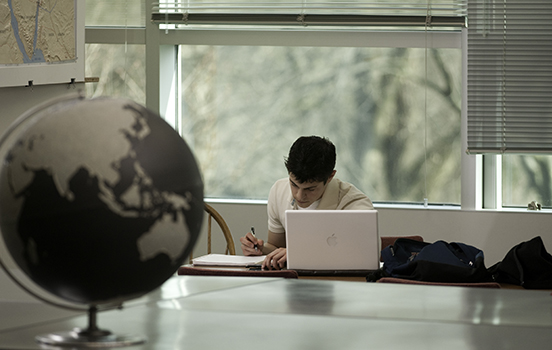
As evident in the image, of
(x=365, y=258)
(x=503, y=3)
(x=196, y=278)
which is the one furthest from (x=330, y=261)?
(x=503, y=3)

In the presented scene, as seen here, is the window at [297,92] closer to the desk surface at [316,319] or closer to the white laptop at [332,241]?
the white laptop at [332,241]

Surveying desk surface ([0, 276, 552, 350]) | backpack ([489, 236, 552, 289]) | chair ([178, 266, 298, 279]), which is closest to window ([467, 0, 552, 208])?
backpack ([489, 236, 552, 289])

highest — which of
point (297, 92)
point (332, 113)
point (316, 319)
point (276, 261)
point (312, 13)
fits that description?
point (312, 13)

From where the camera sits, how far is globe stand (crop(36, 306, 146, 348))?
0.78m

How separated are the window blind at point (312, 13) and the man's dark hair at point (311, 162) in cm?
158

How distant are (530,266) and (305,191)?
1083 millimetres

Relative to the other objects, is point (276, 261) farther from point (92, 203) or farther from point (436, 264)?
point (92, 203)

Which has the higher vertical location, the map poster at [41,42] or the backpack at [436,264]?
the map poster at [41,42]

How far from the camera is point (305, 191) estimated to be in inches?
127

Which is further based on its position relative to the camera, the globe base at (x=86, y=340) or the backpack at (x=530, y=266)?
the backpack at (x=530, y=266)

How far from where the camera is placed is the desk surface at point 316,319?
2.74 ft

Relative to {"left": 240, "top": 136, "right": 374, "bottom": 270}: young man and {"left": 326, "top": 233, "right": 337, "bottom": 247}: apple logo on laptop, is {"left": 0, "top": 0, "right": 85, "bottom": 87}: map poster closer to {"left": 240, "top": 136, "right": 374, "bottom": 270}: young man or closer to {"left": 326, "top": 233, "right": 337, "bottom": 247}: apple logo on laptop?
{"left": 240, "top": 136, "right": 374, "bottom": 270}: young man

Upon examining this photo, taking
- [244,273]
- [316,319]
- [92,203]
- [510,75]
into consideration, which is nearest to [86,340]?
[92,203]

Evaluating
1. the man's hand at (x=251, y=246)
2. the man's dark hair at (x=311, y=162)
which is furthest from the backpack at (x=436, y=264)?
the man's hand at (x=251, y=246)
